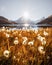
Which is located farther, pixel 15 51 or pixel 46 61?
pixel 15 51

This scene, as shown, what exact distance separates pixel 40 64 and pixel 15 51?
3.01 ft

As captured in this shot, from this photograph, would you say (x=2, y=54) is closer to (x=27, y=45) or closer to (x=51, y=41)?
(x=27, y=45)

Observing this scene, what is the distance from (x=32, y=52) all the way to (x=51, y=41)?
1.27 metres

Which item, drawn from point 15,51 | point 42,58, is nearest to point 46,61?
point 42,58

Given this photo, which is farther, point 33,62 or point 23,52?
point 23,52

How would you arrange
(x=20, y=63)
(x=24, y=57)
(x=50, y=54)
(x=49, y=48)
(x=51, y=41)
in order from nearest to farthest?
(x=20, y=63) < (x=24, y=57) < (x=50, y=54) < (x=49, y=48) < (x=51, y=41)

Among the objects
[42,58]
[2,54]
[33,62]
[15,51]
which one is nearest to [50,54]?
[42,58]

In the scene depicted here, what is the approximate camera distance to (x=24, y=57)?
4.64 meters

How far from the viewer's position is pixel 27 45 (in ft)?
17.9

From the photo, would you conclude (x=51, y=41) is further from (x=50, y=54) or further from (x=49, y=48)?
(x=50, y=54)

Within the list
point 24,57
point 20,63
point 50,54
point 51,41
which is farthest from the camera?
point 51,41

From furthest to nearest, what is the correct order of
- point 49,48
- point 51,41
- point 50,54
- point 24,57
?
1. point 51,41
2. point 49,48
3. point 50,54
4. point 24,57

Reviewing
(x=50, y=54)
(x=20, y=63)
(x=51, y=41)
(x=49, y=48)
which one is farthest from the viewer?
(x=51, y=41)

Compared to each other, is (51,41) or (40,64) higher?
(51,41)
